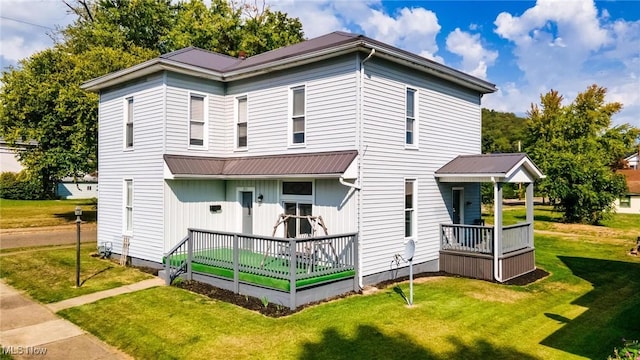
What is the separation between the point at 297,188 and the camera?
11625 millimetres

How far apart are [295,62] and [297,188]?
11.5ft

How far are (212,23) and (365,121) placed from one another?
1995cm

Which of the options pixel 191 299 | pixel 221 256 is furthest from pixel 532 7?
pixel 191 299

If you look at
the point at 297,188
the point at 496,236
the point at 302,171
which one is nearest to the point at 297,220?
the point at 297,188

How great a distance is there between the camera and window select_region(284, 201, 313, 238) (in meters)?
11.4

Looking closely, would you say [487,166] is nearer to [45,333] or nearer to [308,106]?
[308,106]

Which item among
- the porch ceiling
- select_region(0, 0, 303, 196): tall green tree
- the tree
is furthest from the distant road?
the tree

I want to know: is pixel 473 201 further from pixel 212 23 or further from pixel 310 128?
pixel 212 23

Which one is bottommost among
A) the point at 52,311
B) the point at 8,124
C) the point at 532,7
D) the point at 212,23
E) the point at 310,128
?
the point at 52,311

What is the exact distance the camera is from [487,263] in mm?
11711

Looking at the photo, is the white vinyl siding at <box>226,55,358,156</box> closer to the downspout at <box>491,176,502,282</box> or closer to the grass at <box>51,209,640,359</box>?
the grass at <box>51,209,640,359</box>

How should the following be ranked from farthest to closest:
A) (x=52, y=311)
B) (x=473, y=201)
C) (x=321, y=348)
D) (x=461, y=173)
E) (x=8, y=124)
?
(x=8, y=124) → (x=473, y=201) → (x=461, y=173) → (x=52, y=311) → (x=321, y=348)

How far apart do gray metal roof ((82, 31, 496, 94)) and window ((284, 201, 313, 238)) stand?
156 inches

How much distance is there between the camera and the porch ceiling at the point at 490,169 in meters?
11.5
